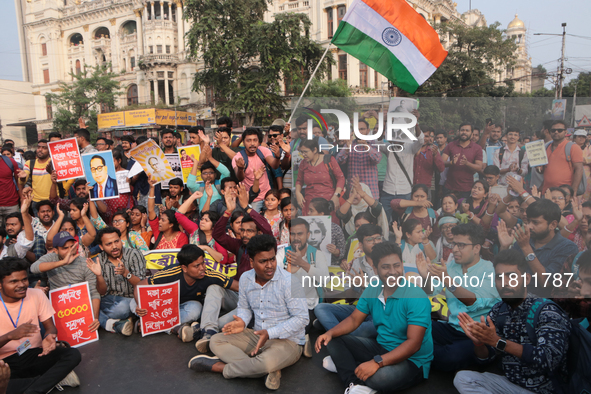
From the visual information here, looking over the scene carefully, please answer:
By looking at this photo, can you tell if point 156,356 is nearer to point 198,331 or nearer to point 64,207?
point 198,331

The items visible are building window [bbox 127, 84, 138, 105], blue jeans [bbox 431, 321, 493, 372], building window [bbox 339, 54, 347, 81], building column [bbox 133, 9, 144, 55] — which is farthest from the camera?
building window [bbox 127, 84, 138, 105]

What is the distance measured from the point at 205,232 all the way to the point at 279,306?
189 cm

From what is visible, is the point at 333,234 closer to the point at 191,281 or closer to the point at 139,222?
the point at 191,281

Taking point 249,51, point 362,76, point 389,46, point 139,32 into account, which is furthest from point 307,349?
point 139,32

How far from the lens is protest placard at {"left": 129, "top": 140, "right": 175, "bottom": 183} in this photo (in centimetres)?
619

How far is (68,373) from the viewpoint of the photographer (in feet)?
10.6

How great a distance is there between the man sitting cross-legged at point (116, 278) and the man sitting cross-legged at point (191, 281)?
0.19m

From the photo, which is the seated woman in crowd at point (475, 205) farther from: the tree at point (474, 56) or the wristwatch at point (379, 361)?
the tree at point (474, 56)

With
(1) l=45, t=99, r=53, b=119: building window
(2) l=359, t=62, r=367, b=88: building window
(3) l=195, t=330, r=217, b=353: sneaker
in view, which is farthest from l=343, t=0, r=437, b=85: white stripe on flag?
(1) l=45, t=99, r=53, b=119: building window

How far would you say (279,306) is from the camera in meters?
3.43

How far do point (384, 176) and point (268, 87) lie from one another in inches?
894

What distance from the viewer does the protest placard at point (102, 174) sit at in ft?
19.4

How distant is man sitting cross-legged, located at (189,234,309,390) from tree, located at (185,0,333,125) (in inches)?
804

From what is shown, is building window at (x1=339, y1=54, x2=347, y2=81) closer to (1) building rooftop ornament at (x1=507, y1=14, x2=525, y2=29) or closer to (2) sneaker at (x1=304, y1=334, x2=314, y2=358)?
(2) sneaker at (x1=304, y1=334, x2=314, y2=358)
